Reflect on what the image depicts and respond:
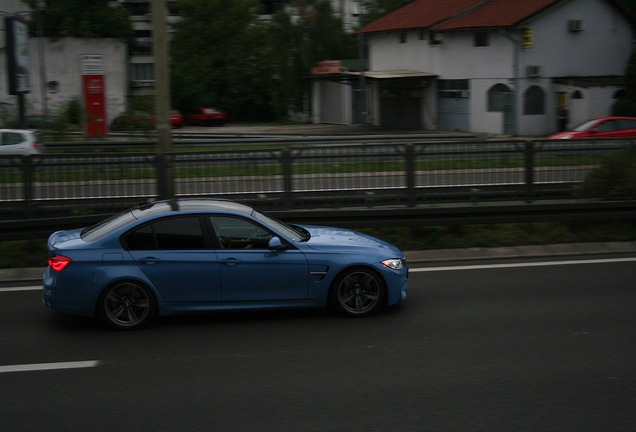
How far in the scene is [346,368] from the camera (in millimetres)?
5836

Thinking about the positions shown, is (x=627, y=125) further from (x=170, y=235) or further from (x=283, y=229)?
(x=170, y=235)

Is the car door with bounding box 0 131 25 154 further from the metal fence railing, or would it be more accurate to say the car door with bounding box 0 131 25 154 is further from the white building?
the white building

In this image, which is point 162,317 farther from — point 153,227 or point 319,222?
point 319,222

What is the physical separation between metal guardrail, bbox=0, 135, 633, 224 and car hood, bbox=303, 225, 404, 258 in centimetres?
291

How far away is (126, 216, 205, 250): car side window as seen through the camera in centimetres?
702

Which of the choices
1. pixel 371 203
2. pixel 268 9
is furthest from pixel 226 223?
pixel 268 9

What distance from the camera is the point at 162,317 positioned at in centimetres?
756

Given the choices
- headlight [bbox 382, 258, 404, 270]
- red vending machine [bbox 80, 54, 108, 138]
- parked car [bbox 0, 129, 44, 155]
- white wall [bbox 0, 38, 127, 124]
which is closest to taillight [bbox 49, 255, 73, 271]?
headlight [bbox 382, 258, 404, 270]

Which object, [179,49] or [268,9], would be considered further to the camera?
[268,9]

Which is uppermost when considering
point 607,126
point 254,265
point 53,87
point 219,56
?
point 219,56

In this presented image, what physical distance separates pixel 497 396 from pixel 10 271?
281 inches

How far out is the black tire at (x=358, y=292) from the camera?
23.8ft

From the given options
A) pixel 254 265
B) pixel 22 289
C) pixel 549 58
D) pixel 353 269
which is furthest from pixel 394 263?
pixel 549 58

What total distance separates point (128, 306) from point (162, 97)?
16.0 feet
